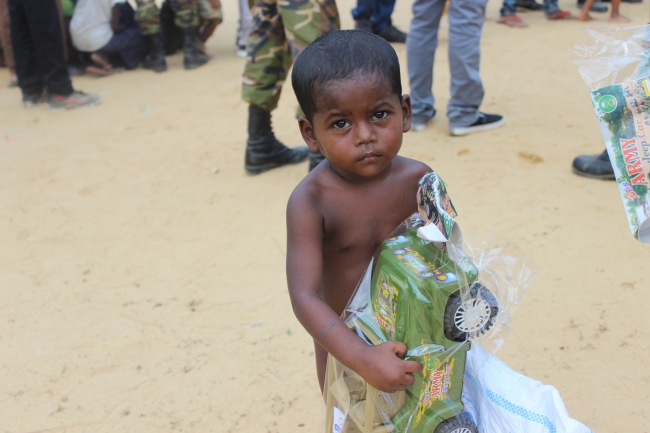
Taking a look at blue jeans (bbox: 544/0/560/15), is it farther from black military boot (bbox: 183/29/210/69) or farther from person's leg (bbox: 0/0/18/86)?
person's leg (bbox: 0/0/18/86)

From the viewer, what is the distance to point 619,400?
1.99 m

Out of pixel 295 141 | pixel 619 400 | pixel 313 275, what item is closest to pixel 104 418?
pixel 313 275

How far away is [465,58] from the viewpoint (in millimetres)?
4117

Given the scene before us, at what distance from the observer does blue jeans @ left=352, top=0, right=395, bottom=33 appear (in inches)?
267

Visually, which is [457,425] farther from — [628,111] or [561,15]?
[561,15]

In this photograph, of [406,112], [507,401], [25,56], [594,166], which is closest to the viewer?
[507,401]

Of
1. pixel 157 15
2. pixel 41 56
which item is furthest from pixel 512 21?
pixel 41 56

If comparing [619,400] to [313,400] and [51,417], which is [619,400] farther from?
[51,417]

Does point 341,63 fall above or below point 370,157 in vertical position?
above

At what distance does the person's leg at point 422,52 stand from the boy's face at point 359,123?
3093 mm

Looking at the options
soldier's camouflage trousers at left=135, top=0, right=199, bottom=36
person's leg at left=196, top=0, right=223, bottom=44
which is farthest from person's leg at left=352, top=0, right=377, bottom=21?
soldier's camouflage trousers at left=135, top=0, right=199, bottom=36

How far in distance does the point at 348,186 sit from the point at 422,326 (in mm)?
445

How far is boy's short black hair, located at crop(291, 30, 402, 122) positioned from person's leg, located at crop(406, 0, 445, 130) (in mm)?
3045

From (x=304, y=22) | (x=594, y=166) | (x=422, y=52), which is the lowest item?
(x=594, y=166)
